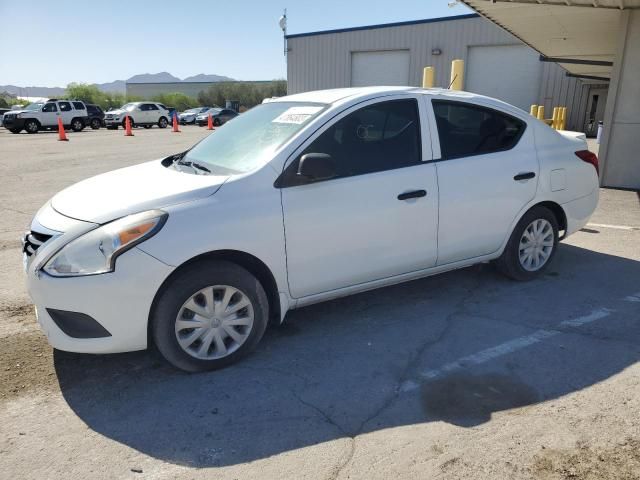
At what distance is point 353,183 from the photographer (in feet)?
12.2

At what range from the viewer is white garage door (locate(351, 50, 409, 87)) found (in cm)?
3362

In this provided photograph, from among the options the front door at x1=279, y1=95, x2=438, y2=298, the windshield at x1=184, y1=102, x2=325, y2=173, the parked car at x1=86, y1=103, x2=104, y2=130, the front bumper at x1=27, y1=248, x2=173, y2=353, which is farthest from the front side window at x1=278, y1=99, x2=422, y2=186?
the parked car at x1=86, y1=103, x2=104, y2=130

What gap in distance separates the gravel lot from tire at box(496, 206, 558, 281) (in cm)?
25

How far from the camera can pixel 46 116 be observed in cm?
2805

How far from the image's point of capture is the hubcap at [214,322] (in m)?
3.29

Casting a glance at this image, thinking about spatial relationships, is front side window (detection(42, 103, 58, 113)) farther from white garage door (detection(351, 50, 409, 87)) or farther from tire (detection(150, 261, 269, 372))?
tire (detection(150, 261, 269, 372))

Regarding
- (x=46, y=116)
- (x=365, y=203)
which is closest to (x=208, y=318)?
(x=365, y=203)

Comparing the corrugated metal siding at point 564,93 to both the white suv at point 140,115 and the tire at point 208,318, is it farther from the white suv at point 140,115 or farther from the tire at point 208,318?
the tire at point 208,318

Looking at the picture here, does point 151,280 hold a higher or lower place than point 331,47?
lower

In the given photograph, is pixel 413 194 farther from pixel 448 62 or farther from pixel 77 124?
pixel 448 62

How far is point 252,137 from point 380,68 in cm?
3219

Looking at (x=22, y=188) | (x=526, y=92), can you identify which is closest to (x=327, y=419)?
(x=22, y=188)

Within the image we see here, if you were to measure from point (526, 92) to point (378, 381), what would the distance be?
102 ft

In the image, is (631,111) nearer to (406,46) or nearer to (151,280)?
(151,280)
